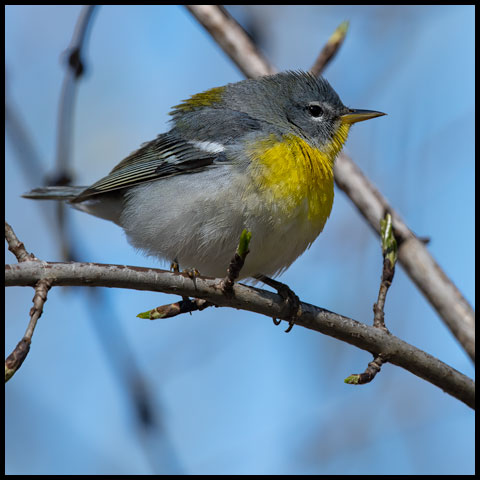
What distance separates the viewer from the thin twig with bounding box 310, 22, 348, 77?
489 cm

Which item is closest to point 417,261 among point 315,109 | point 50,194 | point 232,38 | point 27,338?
point 315,109

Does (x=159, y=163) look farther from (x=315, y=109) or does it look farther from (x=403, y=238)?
(x=403, y=238)

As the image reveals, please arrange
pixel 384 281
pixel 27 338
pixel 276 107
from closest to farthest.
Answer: pixel 27 338, pixel 384 281, pixel 276 107

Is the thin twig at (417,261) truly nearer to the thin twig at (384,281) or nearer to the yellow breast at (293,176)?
the yellow breast at (293,176)

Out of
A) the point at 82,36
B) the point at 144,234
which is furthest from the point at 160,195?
the point at 82,36

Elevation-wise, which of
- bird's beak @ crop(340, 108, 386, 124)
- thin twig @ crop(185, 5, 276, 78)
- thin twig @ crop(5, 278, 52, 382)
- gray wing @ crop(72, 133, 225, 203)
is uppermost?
thin twig @ crop(185, 5, 276, 78)

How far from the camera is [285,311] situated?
3.47m

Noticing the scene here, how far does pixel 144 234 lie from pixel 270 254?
1035mm

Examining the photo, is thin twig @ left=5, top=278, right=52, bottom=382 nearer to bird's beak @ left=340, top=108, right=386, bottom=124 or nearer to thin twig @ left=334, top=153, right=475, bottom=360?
thin twig @ left=334, top=153, right=475, bottom=360

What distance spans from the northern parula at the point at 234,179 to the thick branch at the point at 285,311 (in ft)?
3.01

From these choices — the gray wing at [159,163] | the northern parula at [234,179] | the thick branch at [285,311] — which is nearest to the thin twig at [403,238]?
the northern parula at [234,179]

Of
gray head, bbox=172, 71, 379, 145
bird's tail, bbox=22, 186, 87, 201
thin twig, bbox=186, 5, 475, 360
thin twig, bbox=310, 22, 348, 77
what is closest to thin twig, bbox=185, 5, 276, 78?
A: thin twig, bbox=186, 5, 475, 360

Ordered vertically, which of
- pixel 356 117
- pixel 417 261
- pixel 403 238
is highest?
pixel 356 117

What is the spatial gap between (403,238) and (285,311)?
140 cm
